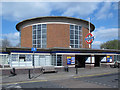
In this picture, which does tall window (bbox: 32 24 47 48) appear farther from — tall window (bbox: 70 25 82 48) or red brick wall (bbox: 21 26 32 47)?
tall window (bbox: 70 25 82 48)

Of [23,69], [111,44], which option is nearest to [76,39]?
[23,69]

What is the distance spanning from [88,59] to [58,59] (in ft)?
22.1

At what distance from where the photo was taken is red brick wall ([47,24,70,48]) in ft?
107

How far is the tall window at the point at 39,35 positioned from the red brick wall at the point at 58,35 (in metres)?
1.12

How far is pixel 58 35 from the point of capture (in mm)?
32844

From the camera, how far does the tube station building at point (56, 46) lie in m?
22.7

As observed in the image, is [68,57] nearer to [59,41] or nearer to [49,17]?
[59,41]

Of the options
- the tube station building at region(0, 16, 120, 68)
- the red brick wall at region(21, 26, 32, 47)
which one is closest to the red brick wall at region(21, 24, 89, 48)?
the tube station building at region(0, 16, 120, 68)

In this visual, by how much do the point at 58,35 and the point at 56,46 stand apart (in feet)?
9.33

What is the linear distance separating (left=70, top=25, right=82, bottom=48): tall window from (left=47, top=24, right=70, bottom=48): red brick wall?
1193mm

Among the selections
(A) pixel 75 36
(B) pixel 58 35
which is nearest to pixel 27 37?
(B) pixel 58 35

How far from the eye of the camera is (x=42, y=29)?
33438 mm

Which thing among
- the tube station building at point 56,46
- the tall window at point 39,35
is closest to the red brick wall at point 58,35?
the tube station building at point 56,46

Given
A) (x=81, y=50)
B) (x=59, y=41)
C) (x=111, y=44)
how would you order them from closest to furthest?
(x=81, y=50), (x=59, y=41), (x=111, y=44)
